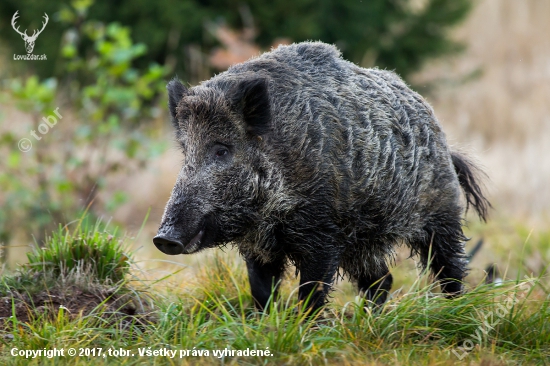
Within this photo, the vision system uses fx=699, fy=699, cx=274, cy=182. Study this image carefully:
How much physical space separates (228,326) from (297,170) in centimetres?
103

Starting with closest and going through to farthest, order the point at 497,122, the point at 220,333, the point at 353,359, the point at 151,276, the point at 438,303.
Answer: the point at 353,359 → the point at 220,333 → the point at 438,303 → the point at 151,276 → the point at 497,122

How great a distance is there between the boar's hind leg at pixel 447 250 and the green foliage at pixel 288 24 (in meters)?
Answer: 8.26

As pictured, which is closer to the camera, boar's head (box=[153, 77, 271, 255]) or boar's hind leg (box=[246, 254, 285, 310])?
boar's head (box=[153, 77, 271, 255])

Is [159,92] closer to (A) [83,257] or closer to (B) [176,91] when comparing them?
(B) [176,91]

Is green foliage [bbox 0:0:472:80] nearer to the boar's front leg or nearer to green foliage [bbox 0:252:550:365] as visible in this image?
the boar's front leg

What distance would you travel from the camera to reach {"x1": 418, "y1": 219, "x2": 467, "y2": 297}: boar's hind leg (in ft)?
16.4

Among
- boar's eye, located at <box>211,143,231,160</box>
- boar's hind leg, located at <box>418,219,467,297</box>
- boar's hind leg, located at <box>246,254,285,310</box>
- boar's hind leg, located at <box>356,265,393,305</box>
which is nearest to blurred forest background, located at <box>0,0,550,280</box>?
boar's hind leg, located at <box>418,219,467,297</box>

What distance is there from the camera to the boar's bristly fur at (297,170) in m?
4.03

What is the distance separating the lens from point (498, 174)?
1223cm

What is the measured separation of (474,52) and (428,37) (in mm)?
6444

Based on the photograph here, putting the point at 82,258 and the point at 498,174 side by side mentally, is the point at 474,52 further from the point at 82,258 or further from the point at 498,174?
the point at 82,258

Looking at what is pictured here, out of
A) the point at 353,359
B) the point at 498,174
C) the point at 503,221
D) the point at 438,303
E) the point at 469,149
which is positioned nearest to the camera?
the point at 353,359

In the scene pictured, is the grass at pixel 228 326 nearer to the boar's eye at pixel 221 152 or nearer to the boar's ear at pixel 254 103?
the boar's eye at pixel 221 152

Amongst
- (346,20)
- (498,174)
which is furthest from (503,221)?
(346,20)
